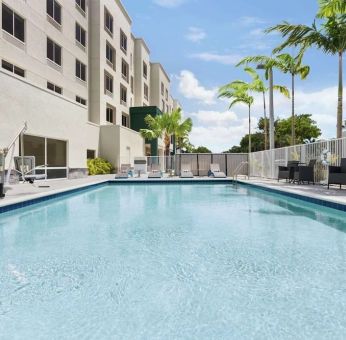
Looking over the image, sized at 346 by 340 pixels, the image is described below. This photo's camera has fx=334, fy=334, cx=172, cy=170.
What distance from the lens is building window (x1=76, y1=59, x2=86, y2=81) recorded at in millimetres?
22344

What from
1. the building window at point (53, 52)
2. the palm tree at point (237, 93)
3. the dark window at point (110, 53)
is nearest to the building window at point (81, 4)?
the dark window at point (110, 53)

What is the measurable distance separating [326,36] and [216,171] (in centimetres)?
968

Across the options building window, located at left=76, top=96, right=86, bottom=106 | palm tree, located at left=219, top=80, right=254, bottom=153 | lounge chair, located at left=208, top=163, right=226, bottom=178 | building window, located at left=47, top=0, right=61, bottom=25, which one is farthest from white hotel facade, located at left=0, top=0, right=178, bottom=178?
palm tree, located at left=219, top=80, right=254, bottom=153

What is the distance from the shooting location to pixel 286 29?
A: 44.7 feet

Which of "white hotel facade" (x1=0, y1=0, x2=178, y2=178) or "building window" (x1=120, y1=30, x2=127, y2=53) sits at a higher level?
"building window" (x1=120, y1=30, x2=127, y2=53)

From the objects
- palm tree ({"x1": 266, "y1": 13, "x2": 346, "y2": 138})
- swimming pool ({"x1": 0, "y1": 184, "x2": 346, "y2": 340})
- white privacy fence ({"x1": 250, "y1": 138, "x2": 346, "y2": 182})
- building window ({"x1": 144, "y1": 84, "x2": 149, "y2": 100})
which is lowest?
swimming pool ({"x1": 0, "y1": 184, "x2": 346, "y2": 340})

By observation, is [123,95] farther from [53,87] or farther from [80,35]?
[53,87]

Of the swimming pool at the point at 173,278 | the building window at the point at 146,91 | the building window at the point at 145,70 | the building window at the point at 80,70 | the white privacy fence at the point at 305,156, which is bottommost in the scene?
the swimming pool at the point at 173,278

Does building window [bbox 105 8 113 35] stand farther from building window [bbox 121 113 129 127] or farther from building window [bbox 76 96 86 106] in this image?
building window [bbox 121 113 129 127]

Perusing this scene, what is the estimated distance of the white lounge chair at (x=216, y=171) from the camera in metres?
19.6

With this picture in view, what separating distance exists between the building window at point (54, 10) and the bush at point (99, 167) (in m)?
8.70

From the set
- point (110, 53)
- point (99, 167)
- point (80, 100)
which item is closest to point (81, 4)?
point (110, 53)

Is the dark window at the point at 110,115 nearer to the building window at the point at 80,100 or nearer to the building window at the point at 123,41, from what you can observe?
the building window at the point at 80,100

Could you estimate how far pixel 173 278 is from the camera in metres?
3.53
